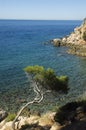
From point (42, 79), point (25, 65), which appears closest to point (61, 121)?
point (42, 79)

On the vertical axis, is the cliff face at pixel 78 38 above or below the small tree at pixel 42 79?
below

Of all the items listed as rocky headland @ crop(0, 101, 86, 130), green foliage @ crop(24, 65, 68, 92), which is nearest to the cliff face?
rocky headland @ crop(0, 101, 86, 130)

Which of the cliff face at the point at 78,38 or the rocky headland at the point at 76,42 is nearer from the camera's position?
the rocky headland at the point at 76,42

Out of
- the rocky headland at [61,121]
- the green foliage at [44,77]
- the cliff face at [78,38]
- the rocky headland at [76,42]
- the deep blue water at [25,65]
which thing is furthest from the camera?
the cliff face at [78,38]

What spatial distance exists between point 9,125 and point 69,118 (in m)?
6.62

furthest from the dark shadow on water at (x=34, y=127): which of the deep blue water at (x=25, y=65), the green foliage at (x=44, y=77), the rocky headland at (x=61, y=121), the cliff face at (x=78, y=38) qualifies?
the cliff face at (x=78, y=38)

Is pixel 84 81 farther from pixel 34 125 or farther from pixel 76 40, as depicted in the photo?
pixel 76 40

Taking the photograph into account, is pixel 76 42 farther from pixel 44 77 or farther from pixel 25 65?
pixel 44 77

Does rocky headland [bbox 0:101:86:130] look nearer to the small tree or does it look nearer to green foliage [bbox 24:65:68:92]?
the small tree

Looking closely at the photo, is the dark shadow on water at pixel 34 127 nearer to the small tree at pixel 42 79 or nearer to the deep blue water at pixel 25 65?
the small tree at pixel 42 79

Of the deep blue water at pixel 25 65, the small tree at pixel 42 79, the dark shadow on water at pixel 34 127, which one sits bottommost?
the deep blue water at pixel 25 65

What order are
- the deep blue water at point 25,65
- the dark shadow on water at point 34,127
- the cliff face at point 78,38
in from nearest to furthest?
the dark shadow on water at point 34,127 < the deep blue water at point 25,65 < the cliff face at point 78,38

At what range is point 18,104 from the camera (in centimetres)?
4159

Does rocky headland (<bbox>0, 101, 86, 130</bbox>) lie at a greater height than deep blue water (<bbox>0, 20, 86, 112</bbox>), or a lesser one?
greater
